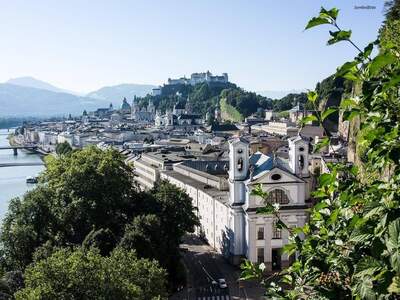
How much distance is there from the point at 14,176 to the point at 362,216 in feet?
337

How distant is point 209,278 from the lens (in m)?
32.8

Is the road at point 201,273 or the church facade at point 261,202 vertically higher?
the church facade at point 261,202

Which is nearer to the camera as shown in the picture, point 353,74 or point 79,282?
point 353,74

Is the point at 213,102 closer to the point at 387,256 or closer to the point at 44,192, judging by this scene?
the point at 44,192

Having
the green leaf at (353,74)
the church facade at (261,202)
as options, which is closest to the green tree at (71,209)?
the church facade at (261,202)

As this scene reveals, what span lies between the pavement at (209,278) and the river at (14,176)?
87.9 ft

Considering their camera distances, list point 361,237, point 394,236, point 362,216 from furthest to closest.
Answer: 1. point 362,216
2. point 361,237
3. point 394,236

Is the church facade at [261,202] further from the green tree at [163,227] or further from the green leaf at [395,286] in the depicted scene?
the green leaf at [395,286]

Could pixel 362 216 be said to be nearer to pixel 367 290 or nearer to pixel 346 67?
pixel 367 290

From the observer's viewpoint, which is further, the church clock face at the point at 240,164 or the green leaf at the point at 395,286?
the church clock face at the point at 240,164

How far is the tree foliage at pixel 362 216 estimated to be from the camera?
10.5 feet

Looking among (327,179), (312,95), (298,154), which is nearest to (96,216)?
(298,154)

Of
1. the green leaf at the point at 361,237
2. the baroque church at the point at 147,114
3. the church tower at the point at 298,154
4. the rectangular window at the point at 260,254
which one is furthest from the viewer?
the baroque church at the point at 147,114

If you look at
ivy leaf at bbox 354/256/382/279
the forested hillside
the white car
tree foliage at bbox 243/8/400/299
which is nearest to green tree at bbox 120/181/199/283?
the white car
